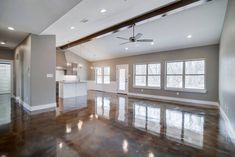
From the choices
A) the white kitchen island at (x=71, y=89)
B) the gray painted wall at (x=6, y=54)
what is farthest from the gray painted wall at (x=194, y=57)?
the gray painted wall at (x=6, y=54)

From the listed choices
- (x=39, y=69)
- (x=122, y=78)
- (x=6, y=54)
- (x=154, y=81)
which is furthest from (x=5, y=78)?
(x=154, y=81)

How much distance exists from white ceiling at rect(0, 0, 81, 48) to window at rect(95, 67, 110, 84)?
695 cm

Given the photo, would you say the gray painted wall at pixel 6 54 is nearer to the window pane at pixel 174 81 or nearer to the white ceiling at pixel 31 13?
the white ceiling at pixel 31 13

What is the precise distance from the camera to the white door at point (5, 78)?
822cm

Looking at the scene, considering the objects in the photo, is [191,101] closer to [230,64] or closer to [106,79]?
[230,64]

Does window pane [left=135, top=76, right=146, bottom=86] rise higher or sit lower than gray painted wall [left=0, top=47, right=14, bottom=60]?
lower

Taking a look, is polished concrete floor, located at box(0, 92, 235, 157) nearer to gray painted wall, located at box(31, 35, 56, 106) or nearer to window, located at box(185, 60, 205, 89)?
gray painted wall, located at box(31, 35, 56, 106)

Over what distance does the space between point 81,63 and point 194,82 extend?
892 cm

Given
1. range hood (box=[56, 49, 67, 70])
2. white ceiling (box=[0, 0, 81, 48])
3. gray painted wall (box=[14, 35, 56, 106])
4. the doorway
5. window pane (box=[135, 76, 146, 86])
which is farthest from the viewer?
range hood (box=[56, 49, 67, 70])

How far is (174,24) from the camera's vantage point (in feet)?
16.9

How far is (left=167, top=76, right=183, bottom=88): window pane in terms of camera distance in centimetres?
713

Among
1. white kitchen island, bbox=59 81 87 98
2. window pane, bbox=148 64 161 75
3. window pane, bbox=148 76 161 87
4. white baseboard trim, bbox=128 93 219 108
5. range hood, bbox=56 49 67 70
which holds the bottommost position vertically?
white baseboard trim, bbox=128 93 219 108

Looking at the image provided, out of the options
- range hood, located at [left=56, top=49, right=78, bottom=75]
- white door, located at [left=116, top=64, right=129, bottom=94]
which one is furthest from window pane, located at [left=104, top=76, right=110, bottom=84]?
range hood, located at [left=56, top=49, right=78, bottom=75]

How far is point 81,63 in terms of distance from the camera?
11.9 m
